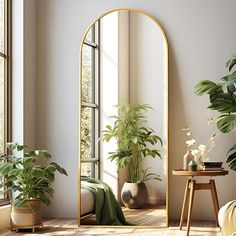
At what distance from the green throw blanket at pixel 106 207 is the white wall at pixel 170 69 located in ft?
1.24

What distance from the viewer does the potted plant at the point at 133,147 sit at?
541cm

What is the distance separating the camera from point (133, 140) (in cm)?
545

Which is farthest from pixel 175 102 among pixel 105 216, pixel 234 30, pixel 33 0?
pixel 33 0

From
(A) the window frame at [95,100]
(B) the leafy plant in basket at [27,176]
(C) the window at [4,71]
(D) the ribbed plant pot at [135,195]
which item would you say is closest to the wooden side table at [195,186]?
(D) the ribbed plant pot at [135,195]

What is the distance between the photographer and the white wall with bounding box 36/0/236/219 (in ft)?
18.2

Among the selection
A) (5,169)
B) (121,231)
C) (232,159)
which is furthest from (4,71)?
(232,159)

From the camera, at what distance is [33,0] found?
232 inches

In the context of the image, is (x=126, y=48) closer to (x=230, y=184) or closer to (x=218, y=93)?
(x=218, y=93)

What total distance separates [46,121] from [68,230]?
1.23 metres

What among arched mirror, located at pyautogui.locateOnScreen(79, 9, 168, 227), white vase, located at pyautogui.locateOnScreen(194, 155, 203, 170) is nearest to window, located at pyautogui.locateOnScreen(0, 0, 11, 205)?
arched mirror, located at pyautogui.locateOnScreen(79, 9, 168, 227)

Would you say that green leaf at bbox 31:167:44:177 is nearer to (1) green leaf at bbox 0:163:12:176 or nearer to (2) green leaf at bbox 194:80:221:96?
(1) green leaf at bbox 0:163:12:176

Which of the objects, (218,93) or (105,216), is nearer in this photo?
(218,93)

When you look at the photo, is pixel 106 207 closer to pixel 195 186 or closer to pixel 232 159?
pixel 195 186

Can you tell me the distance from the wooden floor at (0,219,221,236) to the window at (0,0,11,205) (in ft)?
1.96
